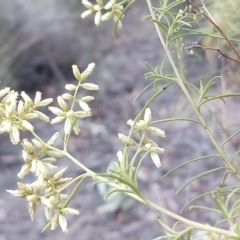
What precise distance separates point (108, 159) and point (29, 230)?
60 centimetres

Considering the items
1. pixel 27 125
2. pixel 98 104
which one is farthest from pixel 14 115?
pixel 98 104

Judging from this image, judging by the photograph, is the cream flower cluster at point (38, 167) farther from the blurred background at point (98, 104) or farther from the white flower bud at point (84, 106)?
the blurred background at point (98, 104)

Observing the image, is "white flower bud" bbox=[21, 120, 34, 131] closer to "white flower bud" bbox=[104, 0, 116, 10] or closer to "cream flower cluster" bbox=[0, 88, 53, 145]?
"cream flower cluster" bbox=[0, 88, 53, 145]

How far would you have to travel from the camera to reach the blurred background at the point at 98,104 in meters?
2.45

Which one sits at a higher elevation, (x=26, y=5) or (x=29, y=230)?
(x=26, y=5)

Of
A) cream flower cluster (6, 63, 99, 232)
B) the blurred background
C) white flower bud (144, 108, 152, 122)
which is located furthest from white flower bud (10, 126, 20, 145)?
the blurred background

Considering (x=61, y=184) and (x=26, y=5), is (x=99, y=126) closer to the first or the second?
(x=26, y=5)

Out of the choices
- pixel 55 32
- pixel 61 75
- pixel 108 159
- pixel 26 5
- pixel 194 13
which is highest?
pixel 26 5

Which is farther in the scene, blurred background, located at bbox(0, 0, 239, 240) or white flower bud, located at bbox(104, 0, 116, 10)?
blurred background, located at bbox(0, 0, 239, 240)

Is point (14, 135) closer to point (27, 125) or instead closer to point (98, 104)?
point (27, 125)

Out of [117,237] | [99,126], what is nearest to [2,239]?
[117,237]

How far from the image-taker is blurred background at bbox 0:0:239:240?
2453 mm

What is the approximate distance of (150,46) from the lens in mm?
3539

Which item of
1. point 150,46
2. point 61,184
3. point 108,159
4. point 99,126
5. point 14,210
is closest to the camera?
point 61,184
